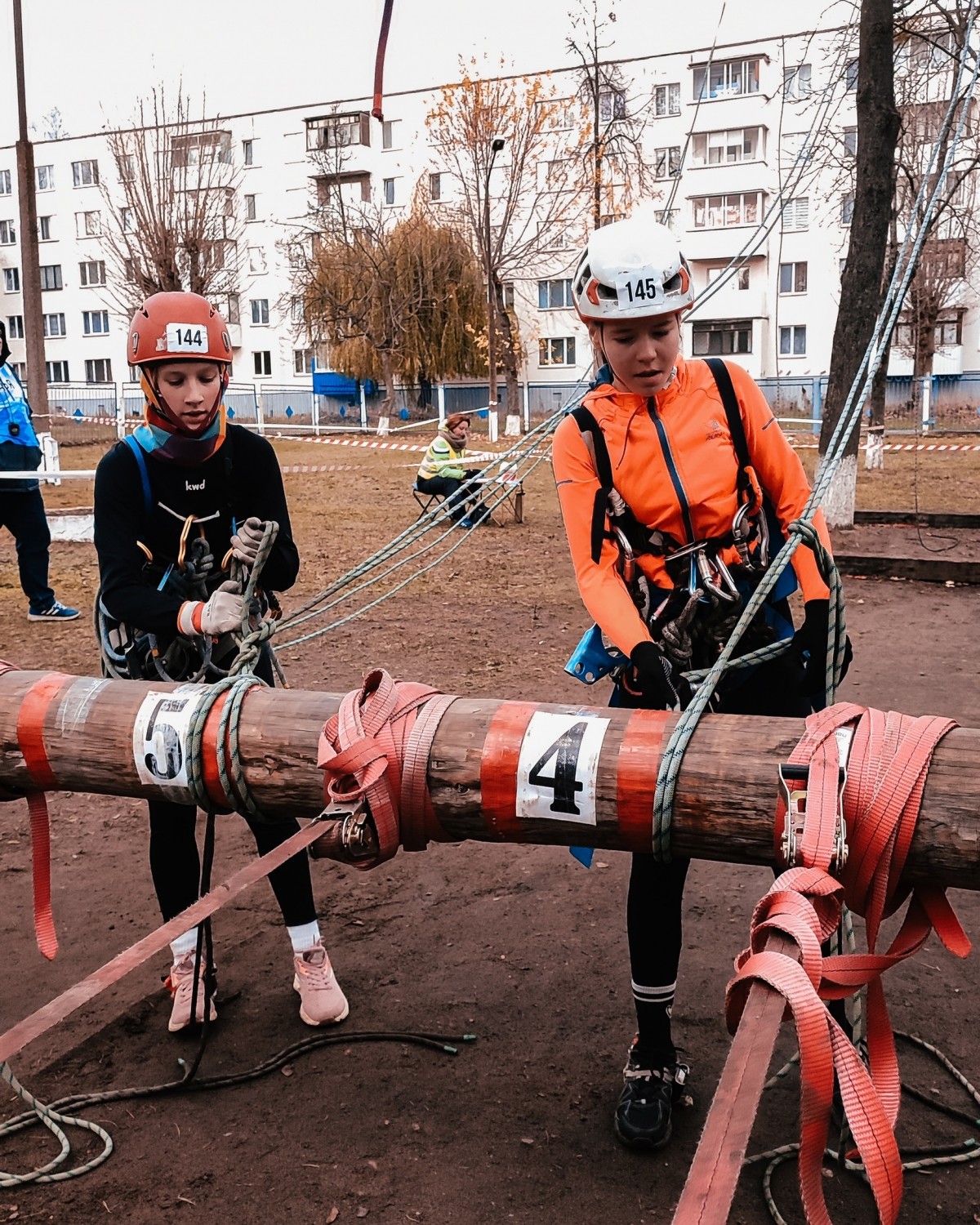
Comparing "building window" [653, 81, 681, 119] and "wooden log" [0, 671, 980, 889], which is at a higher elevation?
"building window" [653, 81, 681, 119]

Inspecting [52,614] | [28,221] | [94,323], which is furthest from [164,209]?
[52,614]

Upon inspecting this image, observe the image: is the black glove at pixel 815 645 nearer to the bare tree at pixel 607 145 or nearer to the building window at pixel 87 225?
the bare tree at pixel 607 145

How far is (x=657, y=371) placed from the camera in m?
2.48

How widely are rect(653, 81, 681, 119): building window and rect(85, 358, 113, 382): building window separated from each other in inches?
943

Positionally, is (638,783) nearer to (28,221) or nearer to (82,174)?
(28,221)

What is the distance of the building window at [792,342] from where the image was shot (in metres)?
37.9

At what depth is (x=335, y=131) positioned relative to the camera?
42.2 metres

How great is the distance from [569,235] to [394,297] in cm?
610

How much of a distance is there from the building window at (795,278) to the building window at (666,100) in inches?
270

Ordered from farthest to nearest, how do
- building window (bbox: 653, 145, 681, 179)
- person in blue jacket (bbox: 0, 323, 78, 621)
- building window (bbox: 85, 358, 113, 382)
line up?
building window (bbox: 85, 358, 113, 382), building window (bbox: 653, 145, 681, 179), person in blue jacket (bbox: 0, 323, 78, 621)

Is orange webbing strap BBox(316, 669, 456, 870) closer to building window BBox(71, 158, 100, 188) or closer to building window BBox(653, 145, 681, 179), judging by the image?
building window BBox(653, 145, 681, 179)

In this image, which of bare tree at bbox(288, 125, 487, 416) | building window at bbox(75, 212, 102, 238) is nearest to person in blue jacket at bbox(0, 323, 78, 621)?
bare tree at bbox(288, 125, 487, 416)

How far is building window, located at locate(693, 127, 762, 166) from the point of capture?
37.8 meters

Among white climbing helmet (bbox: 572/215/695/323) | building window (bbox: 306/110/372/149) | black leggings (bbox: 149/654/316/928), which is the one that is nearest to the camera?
white climbing helmet (bbox: 572/215/695/323)
